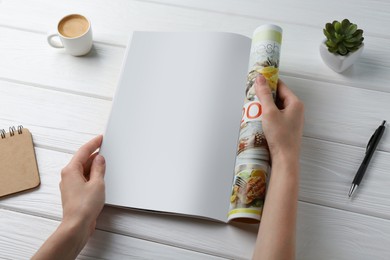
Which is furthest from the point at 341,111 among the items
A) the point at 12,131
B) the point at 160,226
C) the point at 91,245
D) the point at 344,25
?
the point at 12,131

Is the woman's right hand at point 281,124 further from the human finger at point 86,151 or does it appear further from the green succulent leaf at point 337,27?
the human finger at point 86,151

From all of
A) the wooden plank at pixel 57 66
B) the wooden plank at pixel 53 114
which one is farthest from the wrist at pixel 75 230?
the wooden plank at pixel 57 66

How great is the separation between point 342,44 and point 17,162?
2.15ft

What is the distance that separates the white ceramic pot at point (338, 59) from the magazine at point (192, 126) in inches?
4.7

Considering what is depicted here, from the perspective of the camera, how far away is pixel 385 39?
0.98 meters

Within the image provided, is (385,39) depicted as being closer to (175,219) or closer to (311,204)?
(311,204)

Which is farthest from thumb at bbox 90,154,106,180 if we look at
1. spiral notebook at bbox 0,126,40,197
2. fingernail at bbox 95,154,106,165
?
spiral notebook at bbox 0,126,40,197

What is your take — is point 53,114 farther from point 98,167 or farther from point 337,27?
point 337,27

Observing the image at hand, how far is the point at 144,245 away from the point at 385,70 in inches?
23.3

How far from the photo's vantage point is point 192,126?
2.85 ft

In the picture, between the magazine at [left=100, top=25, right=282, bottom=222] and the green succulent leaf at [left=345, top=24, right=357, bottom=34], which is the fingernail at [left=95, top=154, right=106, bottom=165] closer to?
the magazine at [left=100, top=25, right=282, bottom=222]

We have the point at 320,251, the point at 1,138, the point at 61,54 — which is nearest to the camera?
the point at 320,251

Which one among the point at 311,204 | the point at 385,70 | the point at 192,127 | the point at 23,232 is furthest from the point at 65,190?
the point at 385,70

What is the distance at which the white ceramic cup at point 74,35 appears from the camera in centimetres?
94
